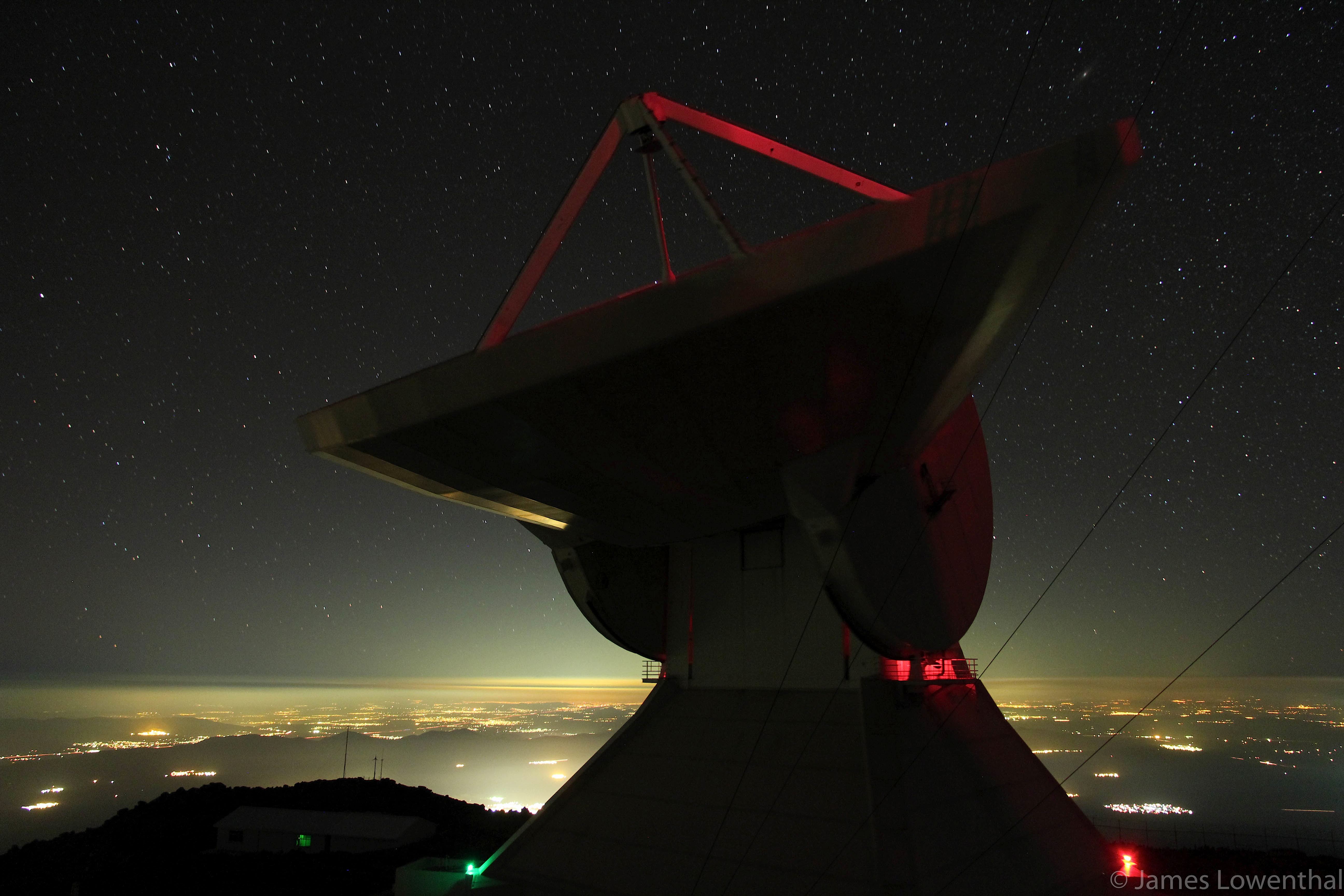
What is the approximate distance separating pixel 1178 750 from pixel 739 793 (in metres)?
207

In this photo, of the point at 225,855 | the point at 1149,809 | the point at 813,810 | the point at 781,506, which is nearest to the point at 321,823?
the point at 225,855

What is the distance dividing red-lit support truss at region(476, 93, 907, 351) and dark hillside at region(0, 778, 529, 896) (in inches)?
581

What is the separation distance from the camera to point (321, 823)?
84.2 feet

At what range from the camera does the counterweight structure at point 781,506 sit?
22.0 feet

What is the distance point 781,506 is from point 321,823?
2312 centimetres

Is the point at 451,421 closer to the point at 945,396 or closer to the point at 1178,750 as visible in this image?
the point at 945,396

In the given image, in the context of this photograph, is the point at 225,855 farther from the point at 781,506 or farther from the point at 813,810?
the point at 781,506

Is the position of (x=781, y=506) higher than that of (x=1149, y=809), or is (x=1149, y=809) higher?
(x=781, y=506)

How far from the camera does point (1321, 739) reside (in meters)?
182

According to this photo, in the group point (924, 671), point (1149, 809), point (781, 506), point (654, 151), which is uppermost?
point (654, 151)

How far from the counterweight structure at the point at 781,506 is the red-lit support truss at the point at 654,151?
3 cm

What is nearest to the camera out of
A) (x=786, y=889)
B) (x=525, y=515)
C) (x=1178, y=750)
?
(x=786, y=889)

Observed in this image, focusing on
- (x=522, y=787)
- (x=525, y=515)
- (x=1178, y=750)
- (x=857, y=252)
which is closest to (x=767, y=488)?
(x=525, y=515)

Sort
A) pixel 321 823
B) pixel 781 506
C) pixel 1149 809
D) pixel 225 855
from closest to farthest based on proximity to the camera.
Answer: pixel 781 506
pixel 225 855
pixel 321 823
pixel 1149 809
